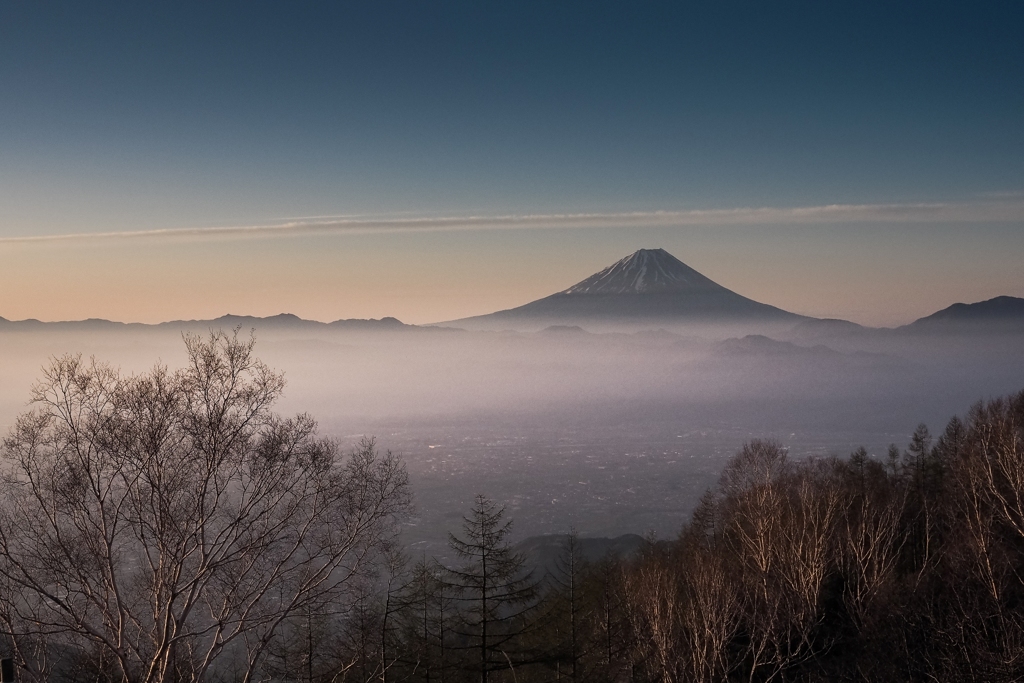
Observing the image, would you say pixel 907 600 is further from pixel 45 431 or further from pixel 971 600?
pixel 45 431

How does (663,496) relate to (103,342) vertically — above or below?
below

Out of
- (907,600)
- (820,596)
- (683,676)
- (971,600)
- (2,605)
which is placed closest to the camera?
(2,605)

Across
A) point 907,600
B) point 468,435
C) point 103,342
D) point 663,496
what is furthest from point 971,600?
point 468,435

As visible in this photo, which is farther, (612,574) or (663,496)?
(663,496)

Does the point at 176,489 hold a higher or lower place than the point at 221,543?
higher

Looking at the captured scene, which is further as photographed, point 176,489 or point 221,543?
point 221,543

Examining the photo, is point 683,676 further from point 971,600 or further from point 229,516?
point 229,516

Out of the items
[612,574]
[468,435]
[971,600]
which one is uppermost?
[971,600]

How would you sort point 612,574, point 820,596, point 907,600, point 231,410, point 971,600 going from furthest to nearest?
point 612,574 → point 820,596 → point 907,600 → point 971,600 → point 231,410
